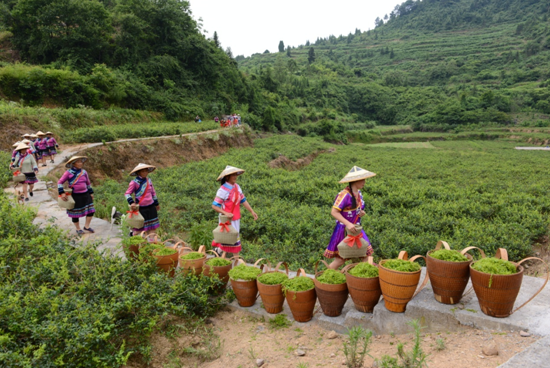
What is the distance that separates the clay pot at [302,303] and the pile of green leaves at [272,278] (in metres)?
0.21

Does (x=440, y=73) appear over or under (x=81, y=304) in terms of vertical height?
over

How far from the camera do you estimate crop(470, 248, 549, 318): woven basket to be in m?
2.69

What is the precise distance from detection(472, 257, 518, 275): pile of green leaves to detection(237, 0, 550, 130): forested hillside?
5644cm

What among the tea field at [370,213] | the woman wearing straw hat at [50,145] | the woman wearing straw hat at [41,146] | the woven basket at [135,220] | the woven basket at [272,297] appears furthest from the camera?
the woman wearing straw hat at [50,145]

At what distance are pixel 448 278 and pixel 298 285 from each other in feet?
4.87

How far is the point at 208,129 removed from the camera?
24.8 m

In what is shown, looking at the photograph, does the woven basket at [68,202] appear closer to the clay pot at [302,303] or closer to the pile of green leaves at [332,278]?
the clay pot at [302,303]

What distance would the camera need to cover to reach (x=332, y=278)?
346 cm

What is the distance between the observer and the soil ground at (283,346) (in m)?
2.58

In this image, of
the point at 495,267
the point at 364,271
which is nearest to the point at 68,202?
the point at 364,271

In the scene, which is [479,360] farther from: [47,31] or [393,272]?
[47,31]

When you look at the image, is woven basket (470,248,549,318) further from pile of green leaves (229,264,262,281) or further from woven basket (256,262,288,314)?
pile of green leaves (229,264,262,281)

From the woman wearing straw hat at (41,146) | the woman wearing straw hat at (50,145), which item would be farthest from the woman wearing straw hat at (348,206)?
the woman wearing straw hat at (50,145)

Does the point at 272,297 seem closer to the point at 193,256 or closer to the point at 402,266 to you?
the point at 193,256
